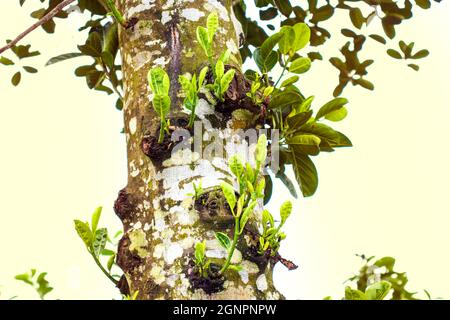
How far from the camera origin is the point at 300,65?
1.04 metres

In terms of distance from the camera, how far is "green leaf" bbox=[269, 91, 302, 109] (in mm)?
1010

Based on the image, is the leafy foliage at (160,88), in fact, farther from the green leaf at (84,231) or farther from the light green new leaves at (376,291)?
the light green new leaves at (376,291)

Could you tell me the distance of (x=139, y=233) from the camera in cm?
90

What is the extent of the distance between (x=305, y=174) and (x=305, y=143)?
136mm

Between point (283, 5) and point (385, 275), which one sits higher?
point (283, 5)

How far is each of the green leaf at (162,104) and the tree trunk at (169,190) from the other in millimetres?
53

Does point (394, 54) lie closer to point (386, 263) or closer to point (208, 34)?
point (386, 263)

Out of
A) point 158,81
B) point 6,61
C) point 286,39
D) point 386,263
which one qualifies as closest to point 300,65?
point 286,39

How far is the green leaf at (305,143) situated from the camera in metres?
1.05

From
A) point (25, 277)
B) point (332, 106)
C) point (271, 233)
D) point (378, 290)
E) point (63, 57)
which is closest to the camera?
point (378, 290)

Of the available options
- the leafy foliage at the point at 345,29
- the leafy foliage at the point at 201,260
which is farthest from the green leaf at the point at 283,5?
the leafy foliage at the point at 201,260
